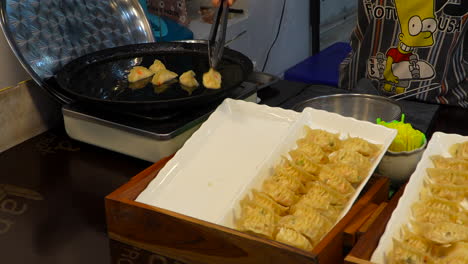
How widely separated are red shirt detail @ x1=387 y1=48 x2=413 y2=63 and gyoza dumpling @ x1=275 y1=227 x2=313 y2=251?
1416 mm

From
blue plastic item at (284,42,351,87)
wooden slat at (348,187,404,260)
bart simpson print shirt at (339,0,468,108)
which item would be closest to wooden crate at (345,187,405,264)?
wooden slat at (348,187,404,260)

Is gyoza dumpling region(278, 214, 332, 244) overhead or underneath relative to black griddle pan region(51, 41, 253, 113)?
underneath

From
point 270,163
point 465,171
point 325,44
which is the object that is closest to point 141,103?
point 270,163

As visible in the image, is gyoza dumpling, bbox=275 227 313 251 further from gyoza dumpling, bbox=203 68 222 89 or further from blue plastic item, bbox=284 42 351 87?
blue plastic item, bbox=284 42 351 87

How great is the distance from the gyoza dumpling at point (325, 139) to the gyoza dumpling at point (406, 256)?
40 cm

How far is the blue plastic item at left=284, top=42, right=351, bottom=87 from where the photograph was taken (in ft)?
8.55

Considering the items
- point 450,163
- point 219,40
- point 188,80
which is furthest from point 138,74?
point 450,163

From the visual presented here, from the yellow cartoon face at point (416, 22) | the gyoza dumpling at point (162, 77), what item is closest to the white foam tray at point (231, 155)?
the gyoza dumpling at point (162, 77)

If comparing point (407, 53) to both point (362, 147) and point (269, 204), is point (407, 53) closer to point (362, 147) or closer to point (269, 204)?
point (362, 147)

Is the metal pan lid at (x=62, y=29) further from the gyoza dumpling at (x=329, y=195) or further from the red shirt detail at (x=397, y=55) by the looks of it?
the red shirt detail at (x=397, y=55)

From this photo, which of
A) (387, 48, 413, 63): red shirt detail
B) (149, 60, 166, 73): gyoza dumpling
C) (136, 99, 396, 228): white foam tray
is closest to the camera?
(136, 99, 396, 228): white foam tray

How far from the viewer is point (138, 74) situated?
171cm

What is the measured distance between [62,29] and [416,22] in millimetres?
1348

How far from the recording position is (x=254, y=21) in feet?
10.2
